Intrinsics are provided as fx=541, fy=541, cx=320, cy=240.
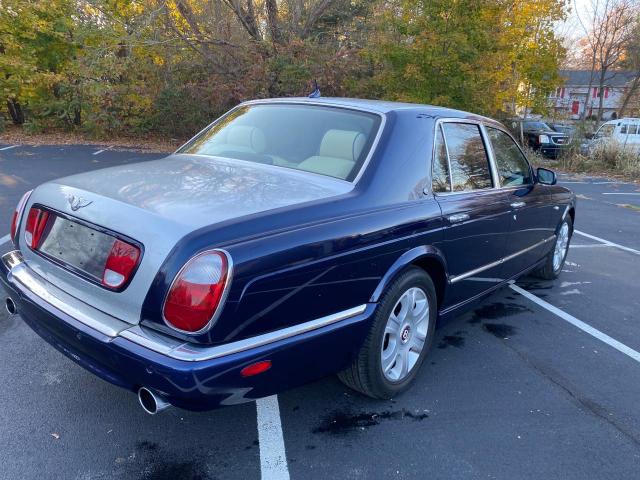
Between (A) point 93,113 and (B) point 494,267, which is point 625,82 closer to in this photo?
(A) point 93,113

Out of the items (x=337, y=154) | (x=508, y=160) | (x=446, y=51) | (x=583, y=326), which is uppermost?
(x=446, y=51)

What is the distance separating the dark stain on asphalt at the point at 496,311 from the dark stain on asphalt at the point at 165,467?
2.74 m

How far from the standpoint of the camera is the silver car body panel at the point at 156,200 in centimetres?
230

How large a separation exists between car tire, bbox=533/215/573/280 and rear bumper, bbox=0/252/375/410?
3.43 m

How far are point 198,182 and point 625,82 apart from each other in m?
38.7

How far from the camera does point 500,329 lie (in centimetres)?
441

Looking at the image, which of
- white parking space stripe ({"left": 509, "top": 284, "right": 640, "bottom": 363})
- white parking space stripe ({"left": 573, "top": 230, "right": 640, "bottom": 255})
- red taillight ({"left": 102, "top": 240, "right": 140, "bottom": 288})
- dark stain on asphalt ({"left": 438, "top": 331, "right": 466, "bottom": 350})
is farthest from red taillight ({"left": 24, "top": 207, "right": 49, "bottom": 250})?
Result: white parking space stripe ({"left": 573, "top": 230, "right": 640, "bottom": 255})

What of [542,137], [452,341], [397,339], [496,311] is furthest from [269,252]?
[542,137]

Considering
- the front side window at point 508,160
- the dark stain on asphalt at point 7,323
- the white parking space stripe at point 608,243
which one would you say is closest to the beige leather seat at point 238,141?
the front side window at point 508,160

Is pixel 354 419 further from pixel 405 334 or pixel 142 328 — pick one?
pixel 142 328

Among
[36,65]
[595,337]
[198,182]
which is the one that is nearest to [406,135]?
[198,182]

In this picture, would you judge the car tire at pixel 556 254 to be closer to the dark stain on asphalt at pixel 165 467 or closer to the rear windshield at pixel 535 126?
the dark stain on asphalt at pixel 165 467

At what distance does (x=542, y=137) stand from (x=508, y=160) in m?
17.9

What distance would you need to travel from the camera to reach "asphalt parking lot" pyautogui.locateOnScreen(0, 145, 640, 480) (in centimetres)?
263
